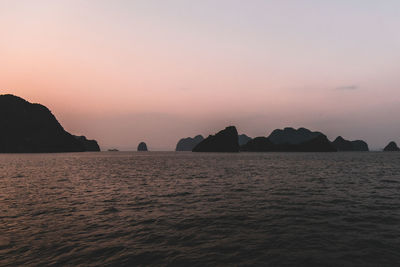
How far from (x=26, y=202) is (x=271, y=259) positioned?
957 inches

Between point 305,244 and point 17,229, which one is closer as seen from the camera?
point 305,244

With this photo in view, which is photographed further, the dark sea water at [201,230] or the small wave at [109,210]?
the small wave at [109,210]

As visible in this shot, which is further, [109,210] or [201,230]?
[109,210]

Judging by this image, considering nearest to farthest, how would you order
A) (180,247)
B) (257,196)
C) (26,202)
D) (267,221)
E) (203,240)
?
(180,247)
(203,240)
(267,221)
(26,202)
(257,196)

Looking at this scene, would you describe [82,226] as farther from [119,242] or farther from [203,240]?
[203,240]

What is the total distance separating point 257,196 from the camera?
26656 mm

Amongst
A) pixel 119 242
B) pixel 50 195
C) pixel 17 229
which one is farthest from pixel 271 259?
pixel 50 195

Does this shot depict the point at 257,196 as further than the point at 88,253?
Yes

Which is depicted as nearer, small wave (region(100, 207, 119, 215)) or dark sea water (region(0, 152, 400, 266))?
dark sea water (region(0, 152, 400, 266))

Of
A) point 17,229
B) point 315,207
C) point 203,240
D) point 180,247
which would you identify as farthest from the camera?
point 315,207

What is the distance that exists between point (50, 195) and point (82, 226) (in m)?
14.9

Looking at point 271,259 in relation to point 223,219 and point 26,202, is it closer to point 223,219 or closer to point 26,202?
point 223,219

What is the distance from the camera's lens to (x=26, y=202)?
24.0m

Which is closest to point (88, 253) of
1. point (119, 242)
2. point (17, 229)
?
point (119, 242)
